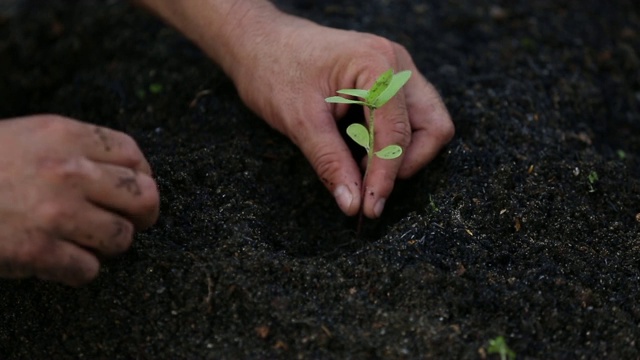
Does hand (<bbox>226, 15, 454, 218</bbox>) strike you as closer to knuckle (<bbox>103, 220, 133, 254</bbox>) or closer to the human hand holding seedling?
A: the human hand holding seedling

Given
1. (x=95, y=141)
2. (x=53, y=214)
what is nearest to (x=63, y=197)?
(x=53, y=214)

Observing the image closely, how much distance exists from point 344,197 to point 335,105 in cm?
29

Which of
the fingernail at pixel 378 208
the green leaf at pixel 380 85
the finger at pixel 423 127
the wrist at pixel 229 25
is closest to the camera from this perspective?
the green leaf at pixel 380 85

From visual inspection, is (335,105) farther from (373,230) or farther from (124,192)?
(124,192)

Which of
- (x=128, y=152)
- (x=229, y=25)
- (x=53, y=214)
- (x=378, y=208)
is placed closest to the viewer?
(x=53, y=214)

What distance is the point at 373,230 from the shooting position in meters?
2.06

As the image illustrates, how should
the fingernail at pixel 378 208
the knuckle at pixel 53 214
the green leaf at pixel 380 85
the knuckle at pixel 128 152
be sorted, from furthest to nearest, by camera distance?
the fingernail at pixel 378 208
the green leaf at pixel 380 85
the knuckle at pixel 128 152
the knuckle at pixel 53 214

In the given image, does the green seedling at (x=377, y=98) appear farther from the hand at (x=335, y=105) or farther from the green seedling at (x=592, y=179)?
the green seedling at (x=592, y=179)

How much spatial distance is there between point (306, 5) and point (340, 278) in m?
1.49

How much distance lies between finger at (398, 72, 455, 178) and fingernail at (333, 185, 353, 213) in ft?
0.59

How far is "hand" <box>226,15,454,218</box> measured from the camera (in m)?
1.93

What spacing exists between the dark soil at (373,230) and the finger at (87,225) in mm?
210

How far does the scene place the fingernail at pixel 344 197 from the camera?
1904 millimetres

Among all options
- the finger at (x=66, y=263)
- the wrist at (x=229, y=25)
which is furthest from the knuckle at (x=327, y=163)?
the finger at (x=66, y=263)
